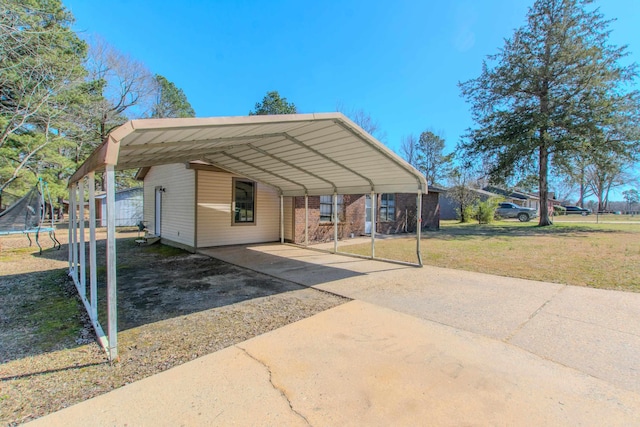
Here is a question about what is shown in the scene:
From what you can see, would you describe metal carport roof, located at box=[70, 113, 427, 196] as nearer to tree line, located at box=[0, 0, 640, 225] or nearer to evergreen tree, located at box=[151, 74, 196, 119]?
tree line, located at box=[0, 0, 640, 225]

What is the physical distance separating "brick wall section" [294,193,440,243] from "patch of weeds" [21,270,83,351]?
278 inches

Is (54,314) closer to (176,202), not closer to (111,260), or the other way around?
(111,260)

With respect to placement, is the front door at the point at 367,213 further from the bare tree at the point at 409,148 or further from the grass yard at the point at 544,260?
the bare tree at the point at 409,148

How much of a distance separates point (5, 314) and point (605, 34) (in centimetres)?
2794

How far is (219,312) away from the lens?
421 cm

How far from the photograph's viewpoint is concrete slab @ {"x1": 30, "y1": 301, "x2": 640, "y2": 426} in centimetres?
208

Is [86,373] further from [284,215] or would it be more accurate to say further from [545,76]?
[545,76]

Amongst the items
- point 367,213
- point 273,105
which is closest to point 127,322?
point 367,213

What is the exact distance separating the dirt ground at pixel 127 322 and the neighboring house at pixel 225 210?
270 centimetres

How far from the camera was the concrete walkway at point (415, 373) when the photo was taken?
2.11 metres

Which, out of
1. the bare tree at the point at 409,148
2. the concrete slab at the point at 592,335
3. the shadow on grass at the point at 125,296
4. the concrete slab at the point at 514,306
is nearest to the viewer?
the concrete slab at the point at 592,335

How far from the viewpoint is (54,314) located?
13.6 feet

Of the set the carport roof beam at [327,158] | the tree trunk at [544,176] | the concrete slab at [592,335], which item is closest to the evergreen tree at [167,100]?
the carport roof beam at [327,158]

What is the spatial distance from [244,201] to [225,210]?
841 millimetres
